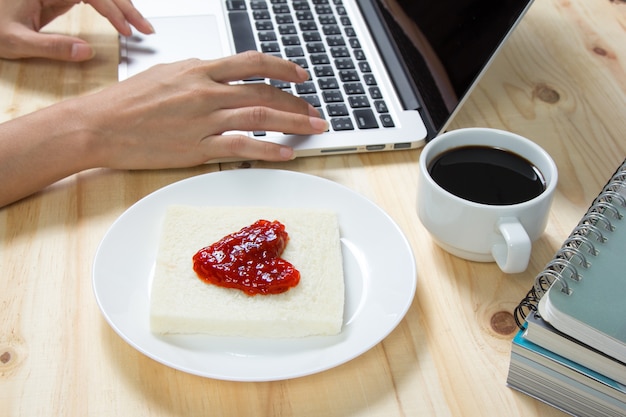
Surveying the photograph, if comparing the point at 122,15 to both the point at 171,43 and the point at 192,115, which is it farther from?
the point at 192,115

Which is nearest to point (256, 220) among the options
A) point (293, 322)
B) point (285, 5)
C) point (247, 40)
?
point (293, 322)

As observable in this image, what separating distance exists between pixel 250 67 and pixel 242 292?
377 mm

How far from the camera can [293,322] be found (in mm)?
687

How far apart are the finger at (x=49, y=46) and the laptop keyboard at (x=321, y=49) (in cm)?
25

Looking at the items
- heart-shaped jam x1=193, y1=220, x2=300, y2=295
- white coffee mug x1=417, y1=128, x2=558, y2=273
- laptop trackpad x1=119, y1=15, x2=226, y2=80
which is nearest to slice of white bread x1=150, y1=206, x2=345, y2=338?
heart-shaped jam x1=193, y1=220, x2=300, y2=295

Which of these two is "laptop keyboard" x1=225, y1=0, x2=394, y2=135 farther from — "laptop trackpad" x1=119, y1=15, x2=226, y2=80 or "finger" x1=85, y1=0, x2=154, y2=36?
"finger" x1=85, y1=0, x2=154, y2=36

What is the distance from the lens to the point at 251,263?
28.7 inches

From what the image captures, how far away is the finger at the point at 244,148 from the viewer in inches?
35.4

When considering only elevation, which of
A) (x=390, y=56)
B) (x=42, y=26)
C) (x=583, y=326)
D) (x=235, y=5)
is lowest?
(x=42, y=26)

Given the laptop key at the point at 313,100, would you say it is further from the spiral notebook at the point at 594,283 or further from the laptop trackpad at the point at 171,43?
the spiral notebook at the point at 594,283

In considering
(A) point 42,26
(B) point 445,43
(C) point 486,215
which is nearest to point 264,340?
(C) point 486,215

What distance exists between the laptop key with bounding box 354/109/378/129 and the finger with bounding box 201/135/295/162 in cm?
12

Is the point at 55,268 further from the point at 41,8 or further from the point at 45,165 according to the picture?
the point at 41,8

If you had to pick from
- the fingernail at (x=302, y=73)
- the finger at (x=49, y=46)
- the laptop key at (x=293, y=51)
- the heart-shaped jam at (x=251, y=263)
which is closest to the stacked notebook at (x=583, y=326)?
the heart-shaped jam at (x=251, y=263)
